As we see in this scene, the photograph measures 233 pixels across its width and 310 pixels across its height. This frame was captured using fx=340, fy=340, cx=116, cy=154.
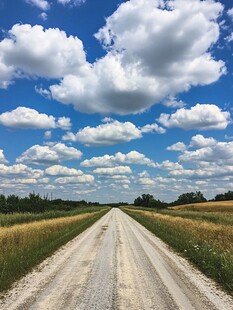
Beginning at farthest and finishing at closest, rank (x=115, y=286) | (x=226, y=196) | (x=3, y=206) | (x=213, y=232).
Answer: (x=226, y=196), (x=3, y=206), (x=213, y=232), (x=115, y=286)

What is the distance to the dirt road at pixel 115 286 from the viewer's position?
7.14m

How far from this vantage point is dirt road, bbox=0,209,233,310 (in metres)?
7.14

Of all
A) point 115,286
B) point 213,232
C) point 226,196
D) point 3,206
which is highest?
point 226,196

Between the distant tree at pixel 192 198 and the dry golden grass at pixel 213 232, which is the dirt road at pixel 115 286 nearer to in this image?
the dry golden grass at pixel 213 232

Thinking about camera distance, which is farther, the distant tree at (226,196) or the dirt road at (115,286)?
the distant tree at (226,196)

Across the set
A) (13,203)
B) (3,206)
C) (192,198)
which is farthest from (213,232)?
(192,198)

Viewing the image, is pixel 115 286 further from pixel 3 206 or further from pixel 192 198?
pixel 192 198

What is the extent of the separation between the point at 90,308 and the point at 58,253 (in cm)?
823

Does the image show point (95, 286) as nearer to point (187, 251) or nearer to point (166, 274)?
point (166, 274)

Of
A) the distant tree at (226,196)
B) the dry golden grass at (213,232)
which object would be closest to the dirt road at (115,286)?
the dry golden grass at (213,232)

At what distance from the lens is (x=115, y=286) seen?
28.6 ft

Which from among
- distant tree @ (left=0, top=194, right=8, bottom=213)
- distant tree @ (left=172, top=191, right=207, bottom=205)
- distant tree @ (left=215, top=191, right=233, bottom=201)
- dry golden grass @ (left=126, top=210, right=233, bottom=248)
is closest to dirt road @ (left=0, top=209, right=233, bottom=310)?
dry golden grass @ (left=126, top=210, right=233, bottom=248)

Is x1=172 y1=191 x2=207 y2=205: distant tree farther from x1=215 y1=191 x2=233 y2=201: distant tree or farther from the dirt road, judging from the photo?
the dirt road

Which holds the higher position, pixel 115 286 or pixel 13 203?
pixel 13 203
